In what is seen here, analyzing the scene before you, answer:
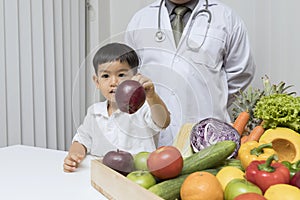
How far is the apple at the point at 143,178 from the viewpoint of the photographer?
82 centimetres

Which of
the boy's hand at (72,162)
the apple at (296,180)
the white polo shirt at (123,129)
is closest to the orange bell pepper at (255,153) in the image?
the apple at (296,180)

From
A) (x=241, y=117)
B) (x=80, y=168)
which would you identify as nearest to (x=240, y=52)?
(x=241, y=117)

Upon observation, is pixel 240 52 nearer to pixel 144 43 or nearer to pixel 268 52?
pixel 268 52

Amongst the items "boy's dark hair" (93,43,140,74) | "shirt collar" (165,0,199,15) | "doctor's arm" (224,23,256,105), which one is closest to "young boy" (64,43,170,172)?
"boy's dark hair" (93,43,140,74)

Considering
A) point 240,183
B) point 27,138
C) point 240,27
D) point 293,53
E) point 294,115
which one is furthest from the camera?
point 27,138

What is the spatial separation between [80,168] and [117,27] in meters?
1.50

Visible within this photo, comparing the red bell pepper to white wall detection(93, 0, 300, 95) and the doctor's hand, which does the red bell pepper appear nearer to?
the doctor's hand

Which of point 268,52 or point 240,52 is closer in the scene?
point 240,52

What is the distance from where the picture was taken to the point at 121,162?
0.92 m

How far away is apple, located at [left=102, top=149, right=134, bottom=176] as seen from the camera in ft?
3.00

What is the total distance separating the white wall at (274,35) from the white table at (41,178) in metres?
0.88

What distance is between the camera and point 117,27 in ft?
8.26

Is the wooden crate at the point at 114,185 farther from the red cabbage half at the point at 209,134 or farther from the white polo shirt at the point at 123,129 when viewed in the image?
A: the red cabbage half at the point at 209,134

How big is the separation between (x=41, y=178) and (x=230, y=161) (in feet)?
1.78
